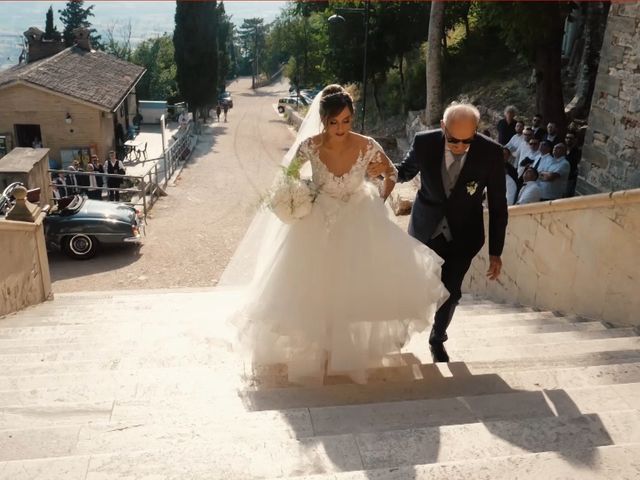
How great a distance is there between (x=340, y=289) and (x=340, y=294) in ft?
0.10

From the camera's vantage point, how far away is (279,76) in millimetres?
85250

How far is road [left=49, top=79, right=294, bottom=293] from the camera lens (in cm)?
1091

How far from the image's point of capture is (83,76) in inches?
945

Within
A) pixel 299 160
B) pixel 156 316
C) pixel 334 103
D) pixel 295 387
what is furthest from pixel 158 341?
pixel 334 103

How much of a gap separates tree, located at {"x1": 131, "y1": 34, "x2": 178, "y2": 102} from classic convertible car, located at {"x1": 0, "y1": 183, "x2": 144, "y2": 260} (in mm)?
31993


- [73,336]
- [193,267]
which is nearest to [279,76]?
[193,267]

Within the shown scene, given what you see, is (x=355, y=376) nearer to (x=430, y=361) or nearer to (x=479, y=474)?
(x=430, y=361)

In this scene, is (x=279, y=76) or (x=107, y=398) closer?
(x=107, y=398)

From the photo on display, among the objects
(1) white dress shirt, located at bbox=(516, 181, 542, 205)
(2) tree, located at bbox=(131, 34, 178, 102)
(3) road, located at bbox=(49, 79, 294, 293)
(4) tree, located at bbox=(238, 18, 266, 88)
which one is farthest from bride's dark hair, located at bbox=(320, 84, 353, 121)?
(4) tree, located at bbox=(238, 18, 266, 88)

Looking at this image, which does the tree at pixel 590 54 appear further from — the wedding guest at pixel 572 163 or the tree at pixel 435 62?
the wedding guest at pixel 572 163

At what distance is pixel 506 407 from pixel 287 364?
1.33 metres

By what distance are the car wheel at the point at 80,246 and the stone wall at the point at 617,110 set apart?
8.73m

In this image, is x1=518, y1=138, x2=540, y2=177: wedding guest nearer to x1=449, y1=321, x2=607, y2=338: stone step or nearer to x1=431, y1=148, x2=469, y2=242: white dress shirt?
x1=449, y1=321, x2=607, y2=338: stone step

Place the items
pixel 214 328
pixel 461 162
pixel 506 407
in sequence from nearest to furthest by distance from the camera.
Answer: pixel 506 407 < pixel 461 162 < pixel 214 328
